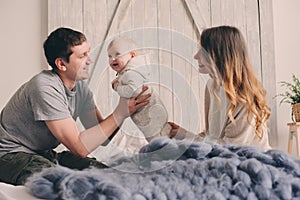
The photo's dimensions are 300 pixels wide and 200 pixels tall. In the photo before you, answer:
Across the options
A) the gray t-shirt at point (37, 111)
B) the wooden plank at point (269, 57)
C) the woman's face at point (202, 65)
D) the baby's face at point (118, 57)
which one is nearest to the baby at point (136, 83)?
the baby's face at point (118, 57)

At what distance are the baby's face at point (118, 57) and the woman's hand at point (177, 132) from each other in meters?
0.19

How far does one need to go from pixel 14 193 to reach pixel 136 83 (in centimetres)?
48

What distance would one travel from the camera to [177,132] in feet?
3.48

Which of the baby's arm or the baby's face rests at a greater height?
the baby's face

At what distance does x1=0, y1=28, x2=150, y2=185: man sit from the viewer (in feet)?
5.11

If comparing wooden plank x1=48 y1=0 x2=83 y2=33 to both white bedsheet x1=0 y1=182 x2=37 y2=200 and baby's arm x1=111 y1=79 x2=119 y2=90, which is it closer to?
baby's arm x1=111 y1=79 x2=119 y2=90

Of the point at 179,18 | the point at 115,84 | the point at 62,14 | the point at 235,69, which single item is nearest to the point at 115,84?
the point at 115,84

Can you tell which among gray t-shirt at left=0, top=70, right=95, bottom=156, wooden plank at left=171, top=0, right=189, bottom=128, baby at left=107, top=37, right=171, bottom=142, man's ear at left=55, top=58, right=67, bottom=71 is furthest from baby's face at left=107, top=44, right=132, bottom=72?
man's ear at left=55, top=58, right=67, bottom=71

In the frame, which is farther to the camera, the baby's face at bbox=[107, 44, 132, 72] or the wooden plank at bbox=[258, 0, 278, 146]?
the wooden plank at bbox=[258, 0, 278, 146]

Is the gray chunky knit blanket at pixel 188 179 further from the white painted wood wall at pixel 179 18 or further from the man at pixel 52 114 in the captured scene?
the white painted wood wall at pixel 179 18

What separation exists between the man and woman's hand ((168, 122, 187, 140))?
0.41m

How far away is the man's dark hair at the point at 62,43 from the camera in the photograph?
172 centimetres

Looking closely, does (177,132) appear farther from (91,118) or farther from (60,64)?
(60,64)

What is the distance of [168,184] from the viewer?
0.73 meters
